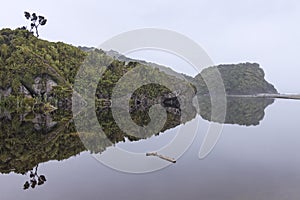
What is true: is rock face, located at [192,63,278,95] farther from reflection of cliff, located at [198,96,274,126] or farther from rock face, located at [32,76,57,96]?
rock face, located at [32,76,57,96]

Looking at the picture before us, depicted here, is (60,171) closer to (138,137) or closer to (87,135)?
(87,135)

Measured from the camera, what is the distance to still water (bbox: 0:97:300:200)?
14.3 meters

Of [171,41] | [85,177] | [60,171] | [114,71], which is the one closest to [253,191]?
[85,177]

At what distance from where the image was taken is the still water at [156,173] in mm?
14281

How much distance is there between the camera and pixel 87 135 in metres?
28.8

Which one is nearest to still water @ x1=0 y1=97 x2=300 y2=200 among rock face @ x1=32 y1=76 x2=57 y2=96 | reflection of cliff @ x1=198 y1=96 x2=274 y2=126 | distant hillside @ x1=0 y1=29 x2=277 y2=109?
reflection of cliff @ x1=198 y1=96 x2=274 y2=126

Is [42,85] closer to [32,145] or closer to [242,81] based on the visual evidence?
[32,145]

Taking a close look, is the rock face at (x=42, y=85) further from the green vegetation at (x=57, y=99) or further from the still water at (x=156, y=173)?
the still water at (x=156, y=173)

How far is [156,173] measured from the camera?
17922 millimetres

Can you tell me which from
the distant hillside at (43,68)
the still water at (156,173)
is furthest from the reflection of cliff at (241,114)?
the distant hillside at (43,68)

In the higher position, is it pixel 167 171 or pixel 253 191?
pixel 167 171

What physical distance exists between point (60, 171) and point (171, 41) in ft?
58.0

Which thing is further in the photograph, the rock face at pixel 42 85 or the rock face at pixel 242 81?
the rock face at pixel 242 81

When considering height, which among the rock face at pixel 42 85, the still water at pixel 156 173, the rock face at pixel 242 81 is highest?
the rock face at pixel 242 81
